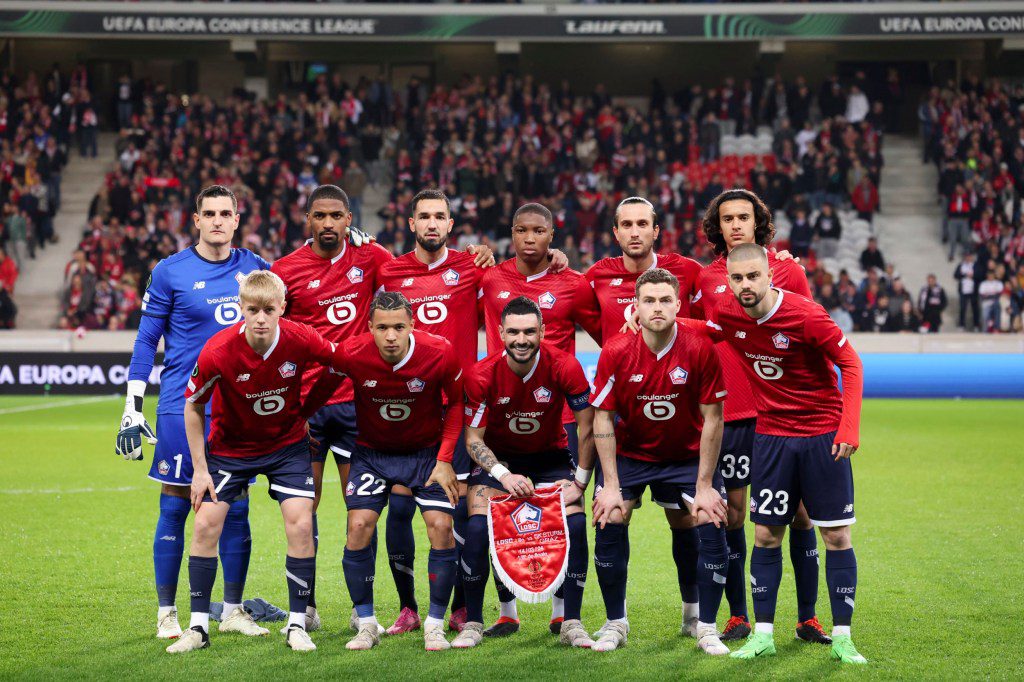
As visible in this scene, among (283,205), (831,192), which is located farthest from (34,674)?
(831,192)

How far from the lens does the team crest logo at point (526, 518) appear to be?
19.0ft

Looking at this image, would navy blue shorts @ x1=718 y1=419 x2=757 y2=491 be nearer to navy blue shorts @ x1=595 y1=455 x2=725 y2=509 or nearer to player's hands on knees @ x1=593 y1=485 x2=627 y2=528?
navy blue shorts @ x1=595 y1=455 x2=725 y2=509

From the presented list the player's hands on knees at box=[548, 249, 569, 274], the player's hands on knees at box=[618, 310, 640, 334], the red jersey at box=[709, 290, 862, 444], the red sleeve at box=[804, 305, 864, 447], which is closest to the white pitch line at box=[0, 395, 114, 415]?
the player's hands on knees at box=[548, 249, 569, 274]

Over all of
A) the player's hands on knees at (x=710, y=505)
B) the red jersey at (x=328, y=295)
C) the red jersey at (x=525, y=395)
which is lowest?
the player's hands on knees at (x=710, y=505)

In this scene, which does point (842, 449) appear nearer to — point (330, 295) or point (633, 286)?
point (633, 286)

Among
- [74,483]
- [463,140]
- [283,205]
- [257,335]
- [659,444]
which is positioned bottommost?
[74,483]

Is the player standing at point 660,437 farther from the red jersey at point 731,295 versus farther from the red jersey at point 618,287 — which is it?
the red jersey at point 618,287

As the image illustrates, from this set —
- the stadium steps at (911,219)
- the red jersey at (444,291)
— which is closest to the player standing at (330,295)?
the red jersey at (444,291)

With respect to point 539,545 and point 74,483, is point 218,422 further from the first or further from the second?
point 74,483

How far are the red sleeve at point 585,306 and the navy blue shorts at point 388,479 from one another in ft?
3.91

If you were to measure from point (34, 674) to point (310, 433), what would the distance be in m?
1.94

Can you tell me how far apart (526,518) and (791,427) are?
143cm

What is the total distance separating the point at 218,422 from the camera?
234 inches

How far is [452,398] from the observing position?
237 inches
